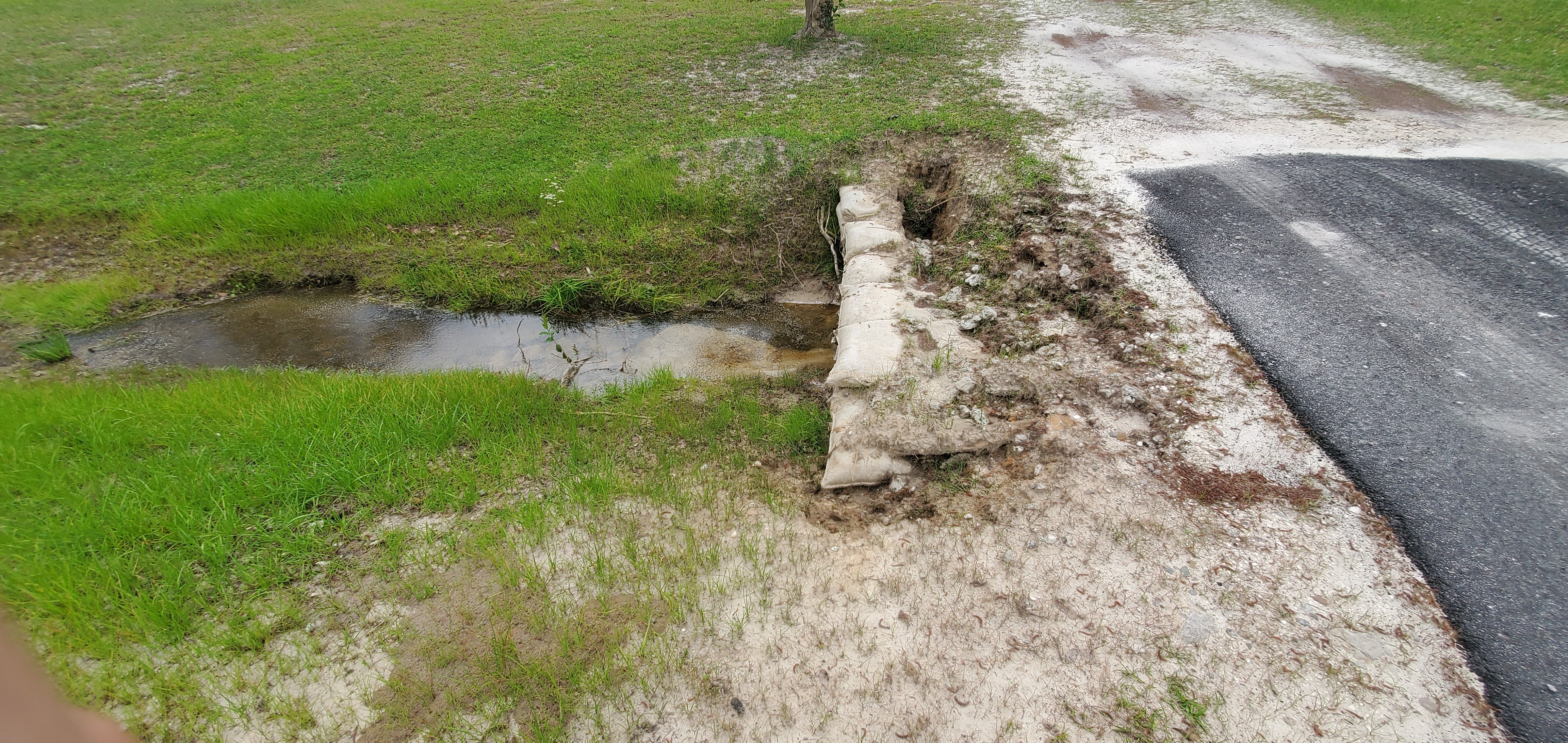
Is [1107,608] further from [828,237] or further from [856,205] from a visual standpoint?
[828,237]

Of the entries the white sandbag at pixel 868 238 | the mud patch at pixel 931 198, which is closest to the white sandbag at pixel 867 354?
the white sandbag at pixel 868 238

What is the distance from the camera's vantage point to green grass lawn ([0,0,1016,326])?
6117 millimetres

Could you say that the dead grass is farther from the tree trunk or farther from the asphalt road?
the tree trunk

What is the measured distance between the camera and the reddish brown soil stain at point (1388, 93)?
6.41 meters

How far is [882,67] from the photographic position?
876cm

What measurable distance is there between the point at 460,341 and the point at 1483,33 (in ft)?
39.7

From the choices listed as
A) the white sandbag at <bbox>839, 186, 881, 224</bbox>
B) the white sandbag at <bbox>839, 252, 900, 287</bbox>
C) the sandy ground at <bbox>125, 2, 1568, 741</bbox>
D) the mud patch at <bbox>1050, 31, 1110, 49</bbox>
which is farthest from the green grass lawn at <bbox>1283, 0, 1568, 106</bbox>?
the white sandbag at <bbox>839, 252, 900, 287</bbox>

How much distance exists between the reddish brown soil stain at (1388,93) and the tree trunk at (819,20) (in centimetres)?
624

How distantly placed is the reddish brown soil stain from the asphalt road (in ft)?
→ 4.97

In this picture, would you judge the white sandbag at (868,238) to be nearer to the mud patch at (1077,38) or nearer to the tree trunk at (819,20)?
the mud patch at (1077,38)

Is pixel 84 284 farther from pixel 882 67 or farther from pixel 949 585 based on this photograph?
pixel 882 67

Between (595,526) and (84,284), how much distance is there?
6114mm

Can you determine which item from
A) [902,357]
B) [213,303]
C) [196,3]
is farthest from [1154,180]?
[196,3]

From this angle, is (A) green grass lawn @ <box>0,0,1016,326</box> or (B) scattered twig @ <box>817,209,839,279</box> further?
(A) green grass lawn @ <box>0,0,1016,326</box>
